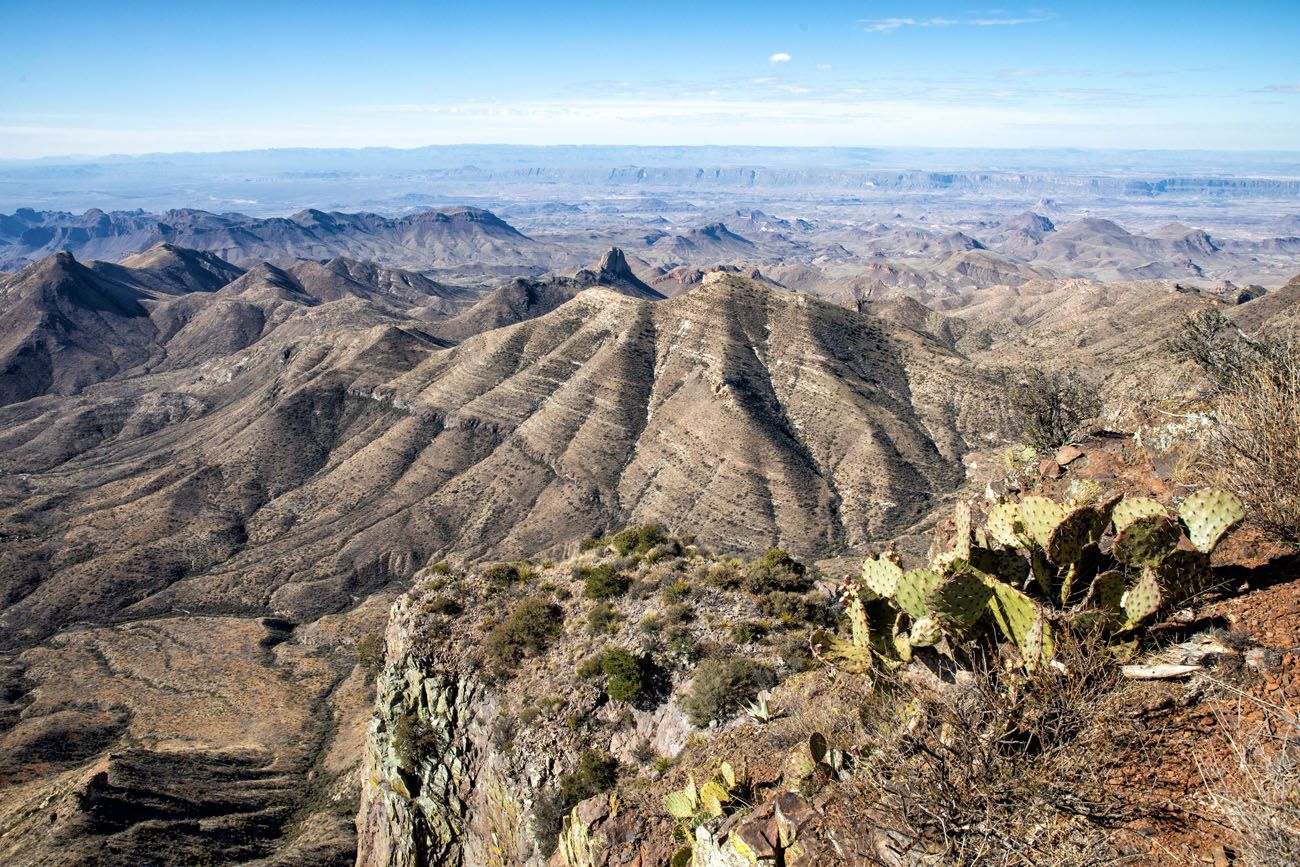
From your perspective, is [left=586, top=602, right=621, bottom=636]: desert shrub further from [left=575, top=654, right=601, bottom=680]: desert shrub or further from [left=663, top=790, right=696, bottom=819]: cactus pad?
[left=663, top=790, right=696, bottom=819]: cactus pad

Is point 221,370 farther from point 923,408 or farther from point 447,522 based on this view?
point 923,408

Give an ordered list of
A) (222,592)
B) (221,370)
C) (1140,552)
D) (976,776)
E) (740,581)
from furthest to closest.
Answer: (221,370), (222,592), (740,581), (1140,552), (976,776)

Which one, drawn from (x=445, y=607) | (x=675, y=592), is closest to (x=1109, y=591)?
(x=675, y=592)

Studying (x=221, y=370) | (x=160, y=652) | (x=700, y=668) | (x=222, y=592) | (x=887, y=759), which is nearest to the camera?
(x=887, y=759)

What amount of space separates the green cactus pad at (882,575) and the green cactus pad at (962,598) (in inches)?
73.5

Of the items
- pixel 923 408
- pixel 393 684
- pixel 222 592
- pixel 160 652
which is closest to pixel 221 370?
pixel 222 592

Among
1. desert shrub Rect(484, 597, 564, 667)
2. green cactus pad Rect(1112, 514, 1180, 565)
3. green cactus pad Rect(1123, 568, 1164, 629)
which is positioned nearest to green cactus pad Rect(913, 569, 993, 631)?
green cactus pad Rect(1123, 568, 1164, 629)

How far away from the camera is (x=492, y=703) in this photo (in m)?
23.5

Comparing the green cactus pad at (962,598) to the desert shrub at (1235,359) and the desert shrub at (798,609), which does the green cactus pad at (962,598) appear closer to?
the desert shrub at (1235,359)

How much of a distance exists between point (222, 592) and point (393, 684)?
69320 millimetres

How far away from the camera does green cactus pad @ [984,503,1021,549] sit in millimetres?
13594

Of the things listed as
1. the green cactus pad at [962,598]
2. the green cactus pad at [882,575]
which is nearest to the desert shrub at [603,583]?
the green cactus pad at [882,575]

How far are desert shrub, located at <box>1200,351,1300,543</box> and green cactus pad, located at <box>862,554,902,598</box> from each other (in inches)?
253

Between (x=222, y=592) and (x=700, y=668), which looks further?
(x=222, y=592)
